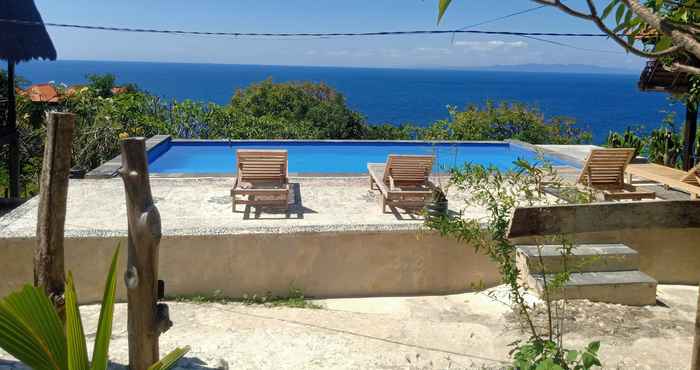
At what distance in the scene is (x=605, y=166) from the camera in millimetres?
8273

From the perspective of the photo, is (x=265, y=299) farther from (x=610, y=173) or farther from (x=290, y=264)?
(x=610, y=173)

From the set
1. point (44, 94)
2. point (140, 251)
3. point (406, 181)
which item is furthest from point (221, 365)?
point (44, 94)

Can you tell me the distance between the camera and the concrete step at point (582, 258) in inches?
246

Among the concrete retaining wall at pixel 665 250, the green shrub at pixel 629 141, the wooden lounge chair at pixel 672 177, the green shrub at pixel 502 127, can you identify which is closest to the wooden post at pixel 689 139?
the wooden lounge chair at pixel 672 177

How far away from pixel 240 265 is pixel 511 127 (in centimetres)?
1206

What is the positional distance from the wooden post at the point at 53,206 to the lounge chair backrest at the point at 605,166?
22.1ft

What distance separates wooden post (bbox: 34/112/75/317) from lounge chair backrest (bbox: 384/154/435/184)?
5.05 meters

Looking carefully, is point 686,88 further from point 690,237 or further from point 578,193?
point 578,193

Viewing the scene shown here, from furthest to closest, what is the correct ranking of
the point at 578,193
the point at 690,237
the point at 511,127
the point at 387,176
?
the point at 511,127 → the point at 387,176 → the point at 690,237 → the point at 578,193

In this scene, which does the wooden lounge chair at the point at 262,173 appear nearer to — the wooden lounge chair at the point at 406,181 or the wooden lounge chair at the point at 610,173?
the wooden lounge chair at the point at 406,181

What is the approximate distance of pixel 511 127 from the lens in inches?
656

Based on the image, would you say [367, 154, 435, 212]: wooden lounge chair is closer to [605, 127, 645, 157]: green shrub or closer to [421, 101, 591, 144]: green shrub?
[605, 127, 645, 157]: green shrub

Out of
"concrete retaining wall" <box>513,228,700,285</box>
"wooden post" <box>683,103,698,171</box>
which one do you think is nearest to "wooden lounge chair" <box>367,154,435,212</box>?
"concrete retaining wall" <box>513,228,700,285</box>

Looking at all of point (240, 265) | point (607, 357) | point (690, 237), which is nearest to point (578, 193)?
point (607, 357)
